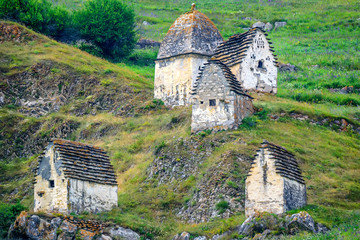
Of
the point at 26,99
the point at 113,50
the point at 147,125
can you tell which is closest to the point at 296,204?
the point at 147,125

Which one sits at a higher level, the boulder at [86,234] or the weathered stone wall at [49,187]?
the weathered stone wall at [49,187]

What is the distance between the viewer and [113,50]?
242ft

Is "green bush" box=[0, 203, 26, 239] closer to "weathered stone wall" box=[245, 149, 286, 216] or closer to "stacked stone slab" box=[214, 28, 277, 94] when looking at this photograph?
"weathered stone wall" box=[245, 149, 286, 216]

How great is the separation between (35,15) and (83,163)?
3999 cm

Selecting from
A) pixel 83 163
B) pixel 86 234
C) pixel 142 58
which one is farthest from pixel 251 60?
pixel 142 58

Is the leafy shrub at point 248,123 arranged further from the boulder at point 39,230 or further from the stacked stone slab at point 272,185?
the boulder at point 39,230

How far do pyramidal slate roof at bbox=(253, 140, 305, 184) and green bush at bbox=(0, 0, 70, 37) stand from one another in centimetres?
4417

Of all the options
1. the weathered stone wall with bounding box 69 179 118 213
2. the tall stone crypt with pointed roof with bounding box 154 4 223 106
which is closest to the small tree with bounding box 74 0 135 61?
the tall stone crypt with pointed roof with bounding box 154 4 223 106

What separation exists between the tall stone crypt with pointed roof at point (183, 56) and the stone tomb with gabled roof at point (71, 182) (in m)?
18.9

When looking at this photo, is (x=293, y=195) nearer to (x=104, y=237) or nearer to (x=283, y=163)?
(x=283, y=163)

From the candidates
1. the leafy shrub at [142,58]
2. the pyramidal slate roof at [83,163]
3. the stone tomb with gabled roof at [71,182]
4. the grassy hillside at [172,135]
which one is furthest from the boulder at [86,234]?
the leafy shrub at [142,58]

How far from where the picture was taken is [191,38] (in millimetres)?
54562

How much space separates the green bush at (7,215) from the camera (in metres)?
33.0

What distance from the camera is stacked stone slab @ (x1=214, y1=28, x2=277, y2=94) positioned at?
2025 inches
